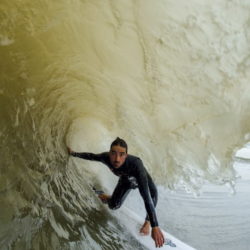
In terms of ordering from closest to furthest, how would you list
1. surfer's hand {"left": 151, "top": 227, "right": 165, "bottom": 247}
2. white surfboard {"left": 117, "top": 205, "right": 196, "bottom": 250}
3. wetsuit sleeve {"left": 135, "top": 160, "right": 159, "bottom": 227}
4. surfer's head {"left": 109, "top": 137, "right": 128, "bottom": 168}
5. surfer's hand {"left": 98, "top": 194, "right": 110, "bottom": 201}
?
surfer's hand {"left": 151, "top": 227, "right": 165, "bottom": 247}, wetsuit sleeve {"left": 135, "top": 160, "right": 159, "bottom": 227}, surfer's head {"left": 109, "top": 137, "right": 128, "bottom": 168}, white surfboard {"left": 117, "top": 205, "right": 196, "bottom": 250}, surfer's hand {"left": 98, "top": 194, "right": 110, "bottom": 201}

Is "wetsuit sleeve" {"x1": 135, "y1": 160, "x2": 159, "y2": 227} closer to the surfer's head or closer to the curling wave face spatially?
the surfer's head

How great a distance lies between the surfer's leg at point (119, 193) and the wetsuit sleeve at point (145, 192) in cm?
54

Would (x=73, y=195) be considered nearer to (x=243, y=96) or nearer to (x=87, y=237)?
(x=87, y=237)

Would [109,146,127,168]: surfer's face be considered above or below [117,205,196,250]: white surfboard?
above

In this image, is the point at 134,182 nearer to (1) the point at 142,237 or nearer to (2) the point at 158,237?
(1) the point at 142,237

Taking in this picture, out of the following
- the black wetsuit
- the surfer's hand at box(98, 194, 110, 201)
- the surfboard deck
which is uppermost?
the black wetsuit

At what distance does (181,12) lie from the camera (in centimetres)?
216

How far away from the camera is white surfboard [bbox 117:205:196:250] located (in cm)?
313

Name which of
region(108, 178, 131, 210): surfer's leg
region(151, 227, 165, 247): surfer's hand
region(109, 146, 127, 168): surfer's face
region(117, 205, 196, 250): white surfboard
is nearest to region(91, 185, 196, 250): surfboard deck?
region(117, 205, 196, 250): white surfboard

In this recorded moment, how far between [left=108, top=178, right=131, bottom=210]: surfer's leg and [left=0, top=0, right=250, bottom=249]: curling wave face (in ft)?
0.72

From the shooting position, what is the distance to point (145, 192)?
264 cm

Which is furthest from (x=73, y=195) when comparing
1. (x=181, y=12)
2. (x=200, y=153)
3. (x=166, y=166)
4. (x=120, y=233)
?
(x=181, y=12)

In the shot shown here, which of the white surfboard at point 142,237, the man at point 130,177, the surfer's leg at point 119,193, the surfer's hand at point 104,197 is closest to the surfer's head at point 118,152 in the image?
the man at point 130,177

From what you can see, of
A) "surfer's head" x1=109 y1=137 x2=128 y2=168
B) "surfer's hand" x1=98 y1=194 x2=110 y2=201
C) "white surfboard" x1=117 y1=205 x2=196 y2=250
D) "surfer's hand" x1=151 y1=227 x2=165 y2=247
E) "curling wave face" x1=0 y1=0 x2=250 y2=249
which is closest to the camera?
"curling wave face" x1=0 y1=0 x2=250 y2=249
